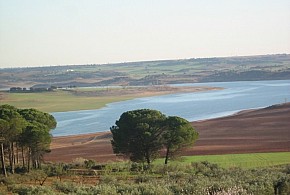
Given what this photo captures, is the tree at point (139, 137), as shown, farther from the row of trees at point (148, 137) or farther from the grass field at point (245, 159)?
the grass field at point (245, 159)

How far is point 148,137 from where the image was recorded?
29500mm

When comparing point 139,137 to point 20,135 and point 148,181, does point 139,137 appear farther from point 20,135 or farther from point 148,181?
point 148,181

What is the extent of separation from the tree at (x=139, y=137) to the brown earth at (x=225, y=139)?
6211mm

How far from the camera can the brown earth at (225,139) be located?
137 ft

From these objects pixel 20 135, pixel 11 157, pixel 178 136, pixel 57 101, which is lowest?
pixel 57 101

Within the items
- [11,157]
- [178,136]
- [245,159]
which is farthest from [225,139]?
[11,157]

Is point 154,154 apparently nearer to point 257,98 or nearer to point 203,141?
point 203,141

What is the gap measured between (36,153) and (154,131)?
758 cm

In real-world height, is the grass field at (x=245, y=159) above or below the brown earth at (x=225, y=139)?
above

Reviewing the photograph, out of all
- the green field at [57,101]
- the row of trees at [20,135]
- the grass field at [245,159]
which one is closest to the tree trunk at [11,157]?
the row of trees at [20,135]

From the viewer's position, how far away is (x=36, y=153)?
28469 mm

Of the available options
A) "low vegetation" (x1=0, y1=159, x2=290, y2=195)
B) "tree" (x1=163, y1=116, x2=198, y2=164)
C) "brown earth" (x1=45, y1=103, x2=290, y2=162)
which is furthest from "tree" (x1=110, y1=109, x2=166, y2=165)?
"brown earth" (x1=45, y1=103, x2=290, y2=162)

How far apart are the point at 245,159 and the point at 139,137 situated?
31.5 feet

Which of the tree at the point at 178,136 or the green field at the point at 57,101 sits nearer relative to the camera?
the tree at the point at 178,136
